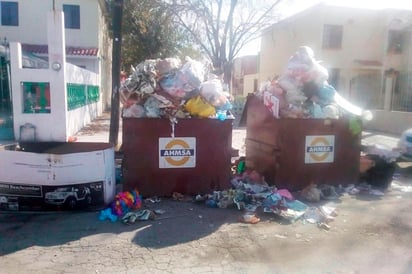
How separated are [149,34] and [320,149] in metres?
18.1

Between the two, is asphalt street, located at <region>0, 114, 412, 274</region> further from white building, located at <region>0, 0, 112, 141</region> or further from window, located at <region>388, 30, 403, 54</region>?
window, located at <region>388, 30, 403, 54</region>

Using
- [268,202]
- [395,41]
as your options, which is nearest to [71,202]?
[268,202]

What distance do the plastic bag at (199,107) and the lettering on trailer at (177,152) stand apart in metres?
0.35

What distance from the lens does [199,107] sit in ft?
16.3

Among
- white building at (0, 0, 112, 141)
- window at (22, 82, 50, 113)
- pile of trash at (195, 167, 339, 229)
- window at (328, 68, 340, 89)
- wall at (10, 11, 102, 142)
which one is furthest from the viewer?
window at (328, 68, 340, 89)

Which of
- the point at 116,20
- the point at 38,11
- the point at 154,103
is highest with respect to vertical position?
the point at 38,11

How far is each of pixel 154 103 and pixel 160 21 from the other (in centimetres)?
1613

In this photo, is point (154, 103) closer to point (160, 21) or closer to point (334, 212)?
point (334, 212)

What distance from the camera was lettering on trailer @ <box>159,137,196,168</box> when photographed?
486cm

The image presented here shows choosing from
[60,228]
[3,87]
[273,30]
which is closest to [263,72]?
[273,30]

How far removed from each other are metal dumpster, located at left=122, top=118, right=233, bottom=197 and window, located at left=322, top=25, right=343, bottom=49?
61.1 ft

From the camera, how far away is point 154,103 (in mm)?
4887

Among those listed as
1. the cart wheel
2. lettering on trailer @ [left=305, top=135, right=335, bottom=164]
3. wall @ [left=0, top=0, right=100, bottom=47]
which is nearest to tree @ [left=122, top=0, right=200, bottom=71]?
wall @ [left=0, top=0, right=100, bottom=47]

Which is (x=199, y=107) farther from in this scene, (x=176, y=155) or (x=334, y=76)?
(x=334, y=76)
